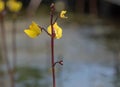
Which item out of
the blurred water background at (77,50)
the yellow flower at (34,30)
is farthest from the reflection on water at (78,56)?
the yellow flower at (34,30)

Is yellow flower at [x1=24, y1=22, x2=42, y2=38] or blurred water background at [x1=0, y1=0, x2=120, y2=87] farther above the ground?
yellow flower at [x1=24, y1=22, x2=42, y2=38]

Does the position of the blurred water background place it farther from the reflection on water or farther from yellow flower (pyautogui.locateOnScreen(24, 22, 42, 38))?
yellow flower (pyautogui.locateOnScreen(24, 22, 42, 38))

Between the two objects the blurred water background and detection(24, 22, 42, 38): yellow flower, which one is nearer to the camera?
detection(24, 22, 42, 38): yellow flower

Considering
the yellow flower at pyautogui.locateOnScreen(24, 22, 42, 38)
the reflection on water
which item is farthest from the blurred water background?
the yellow flower at pyautogui.locateOnScreen(24, 22, 42, 38)

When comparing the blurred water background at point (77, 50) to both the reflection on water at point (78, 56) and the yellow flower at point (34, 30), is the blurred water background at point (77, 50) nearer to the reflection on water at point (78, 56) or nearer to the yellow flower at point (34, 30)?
the reflection on water at point (78, 56)

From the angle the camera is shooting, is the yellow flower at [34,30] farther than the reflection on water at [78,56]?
No

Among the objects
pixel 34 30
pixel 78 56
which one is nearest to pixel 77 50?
pixel 78 56

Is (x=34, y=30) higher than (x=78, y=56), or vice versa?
(x=34, y=30)

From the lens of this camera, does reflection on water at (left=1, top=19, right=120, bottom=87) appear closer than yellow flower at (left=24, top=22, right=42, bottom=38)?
No

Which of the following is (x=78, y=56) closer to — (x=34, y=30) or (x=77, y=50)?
(x=77, y=50)

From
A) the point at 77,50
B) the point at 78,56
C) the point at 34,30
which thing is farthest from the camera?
the point at 77,50

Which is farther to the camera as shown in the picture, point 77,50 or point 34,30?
point 77,50
